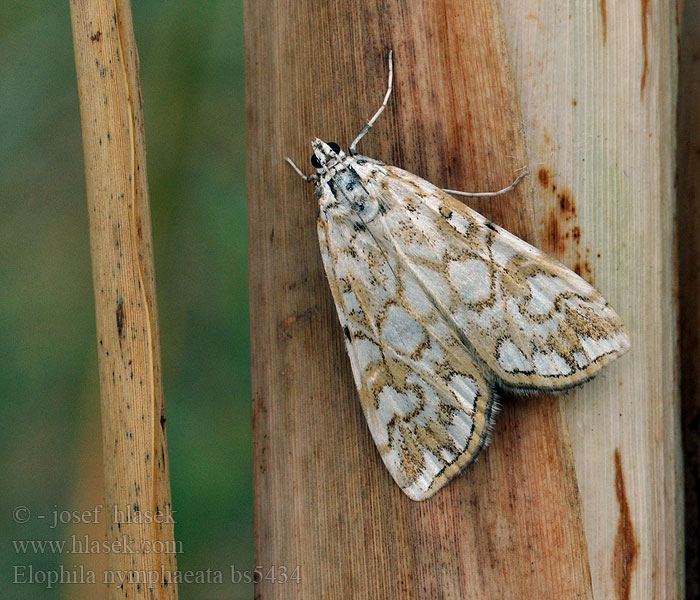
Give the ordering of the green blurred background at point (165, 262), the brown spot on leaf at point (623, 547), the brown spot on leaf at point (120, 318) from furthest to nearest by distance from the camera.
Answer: the green blurred background at point (165, 262)
the brown spot on leaf at point (623, 547)
the brown spot on leaf at point (120, 318)

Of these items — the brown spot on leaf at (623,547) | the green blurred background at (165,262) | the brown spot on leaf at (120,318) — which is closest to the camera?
the brown spot on leaf at (120,318)

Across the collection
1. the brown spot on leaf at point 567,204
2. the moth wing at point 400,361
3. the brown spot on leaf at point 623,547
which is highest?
the brown spot on leaf at point 567,204

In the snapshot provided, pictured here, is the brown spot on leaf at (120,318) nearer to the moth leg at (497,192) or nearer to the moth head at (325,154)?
the moth head at (325,154)

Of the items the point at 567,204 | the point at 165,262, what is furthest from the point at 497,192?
the point at 165,262

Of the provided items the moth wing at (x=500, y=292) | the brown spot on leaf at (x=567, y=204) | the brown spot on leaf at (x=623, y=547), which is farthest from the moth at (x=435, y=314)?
the brown spot on leaf at (x=623, y=547)

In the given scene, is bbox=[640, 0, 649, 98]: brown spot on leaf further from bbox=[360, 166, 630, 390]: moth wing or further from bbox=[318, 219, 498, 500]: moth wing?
bbox=[318, 219, 498, 500]: moth wing

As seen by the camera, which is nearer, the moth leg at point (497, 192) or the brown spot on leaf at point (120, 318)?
the brown spot on leaf at point (120, 318)

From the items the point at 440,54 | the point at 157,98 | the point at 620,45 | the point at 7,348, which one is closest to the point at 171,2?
the point at 157,98

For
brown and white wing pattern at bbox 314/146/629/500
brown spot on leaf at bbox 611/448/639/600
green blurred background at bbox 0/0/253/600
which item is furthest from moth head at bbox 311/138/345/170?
brown spot on leaf at bbox 611/448/639/600
